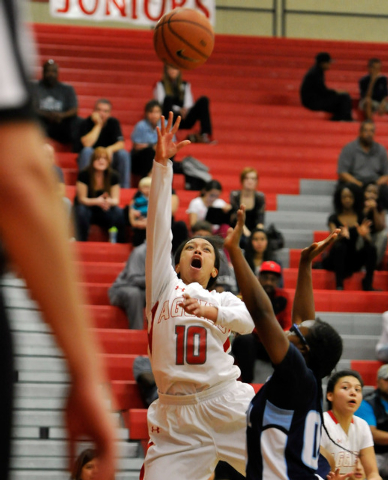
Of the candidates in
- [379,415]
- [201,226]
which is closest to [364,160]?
[201,226]

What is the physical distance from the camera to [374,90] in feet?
42.2

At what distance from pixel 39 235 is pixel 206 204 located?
26.0 feet

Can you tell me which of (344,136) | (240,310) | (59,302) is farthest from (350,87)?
(59,302)

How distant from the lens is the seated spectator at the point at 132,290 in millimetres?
7520

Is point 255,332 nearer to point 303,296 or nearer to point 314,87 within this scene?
point 303,296

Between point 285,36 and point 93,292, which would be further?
point 285,36

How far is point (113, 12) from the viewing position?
1155 centimetres

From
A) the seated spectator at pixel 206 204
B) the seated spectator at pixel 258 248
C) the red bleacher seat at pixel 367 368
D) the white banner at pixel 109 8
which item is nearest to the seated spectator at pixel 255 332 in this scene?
the seated spectator at pixel 258 248

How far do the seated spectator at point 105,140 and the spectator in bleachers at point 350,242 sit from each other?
2463 mm

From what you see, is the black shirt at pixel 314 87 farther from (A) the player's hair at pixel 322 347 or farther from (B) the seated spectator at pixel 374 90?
(A) the player's hair at pixel 322 347

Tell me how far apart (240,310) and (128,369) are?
3.29 m

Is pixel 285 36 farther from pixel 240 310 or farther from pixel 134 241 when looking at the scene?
pixel 240 310

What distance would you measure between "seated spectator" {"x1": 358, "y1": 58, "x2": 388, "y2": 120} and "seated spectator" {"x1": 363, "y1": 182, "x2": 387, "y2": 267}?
3838 millimetres

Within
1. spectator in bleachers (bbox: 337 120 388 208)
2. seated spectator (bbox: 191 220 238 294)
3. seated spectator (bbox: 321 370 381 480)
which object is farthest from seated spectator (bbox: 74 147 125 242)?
seated spectator (bbox: 321 370 381 480)
